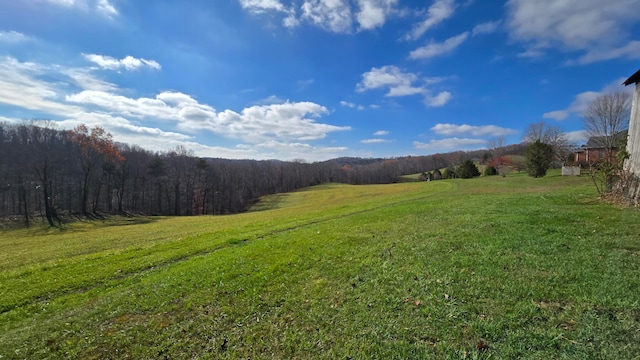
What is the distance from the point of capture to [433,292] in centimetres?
552

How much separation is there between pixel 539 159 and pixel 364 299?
40.8m

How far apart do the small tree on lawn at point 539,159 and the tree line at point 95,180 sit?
66109 millimetres

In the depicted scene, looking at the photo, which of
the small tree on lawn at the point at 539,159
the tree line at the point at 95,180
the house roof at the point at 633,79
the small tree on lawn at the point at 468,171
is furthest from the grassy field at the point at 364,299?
the tree line at the point at 95,180

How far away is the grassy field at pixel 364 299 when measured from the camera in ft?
13.4

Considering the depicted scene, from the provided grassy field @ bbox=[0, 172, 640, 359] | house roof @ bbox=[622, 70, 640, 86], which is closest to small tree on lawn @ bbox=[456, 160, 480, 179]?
house roof @ bbox=[622, 70, 640, 86]

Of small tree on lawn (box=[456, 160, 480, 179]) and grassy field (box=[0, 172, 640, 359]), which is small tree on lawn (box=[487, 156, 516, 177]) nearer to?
small tree on lawn (box=[456, 160, 480, 179])

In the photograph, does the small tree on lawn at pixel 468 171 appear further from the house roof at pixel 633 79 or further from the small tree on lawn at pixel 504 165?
the house roof at pixel 633 79

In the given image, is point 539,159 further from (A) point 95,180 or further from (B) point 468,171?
(A) point 95,180

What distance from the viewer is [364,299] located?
557cm

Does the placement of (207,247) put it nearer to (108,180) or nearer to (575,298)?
(575,298)

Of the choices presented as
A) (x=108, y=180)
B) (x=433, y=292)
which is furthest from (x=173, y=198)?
(x=433, y=292)

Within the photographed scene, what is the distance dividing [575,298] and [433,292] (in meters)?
2.25

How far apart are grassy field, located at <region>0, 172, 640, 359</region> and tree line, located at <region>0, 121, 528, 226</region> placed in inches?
2032

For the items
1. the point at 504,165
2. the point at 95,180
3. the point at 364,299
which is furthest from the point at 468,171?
the point at 95,180
